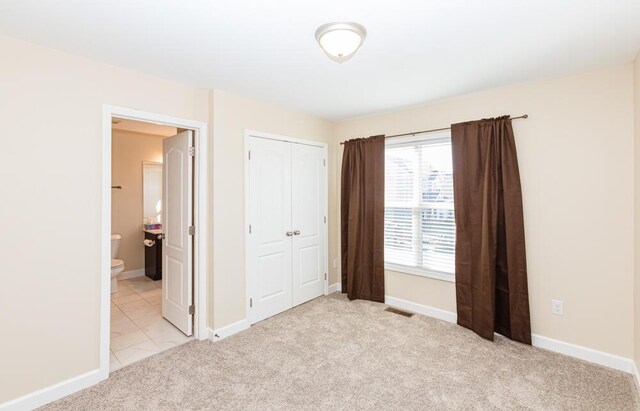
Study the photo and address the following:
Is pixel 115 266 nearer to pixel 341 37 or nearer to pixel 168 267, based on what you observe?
pixel 168 267

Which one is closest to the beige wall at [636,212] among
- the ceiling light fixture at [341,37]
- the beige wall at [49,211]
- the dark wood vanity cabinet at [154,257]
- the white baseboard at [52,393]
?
the ceiling light fixture at [341,37]

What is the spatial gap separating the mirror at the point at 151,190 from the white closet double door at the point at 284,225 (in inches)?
117

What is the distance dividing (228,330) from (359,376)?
1.39 metres

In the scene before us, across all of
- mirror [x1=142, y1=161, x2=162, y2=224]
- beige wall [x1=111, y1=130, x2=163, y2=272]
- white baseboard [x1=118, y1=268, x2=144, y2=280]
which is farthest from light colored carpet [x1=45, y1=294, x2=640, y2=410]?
mirror [x1=142, y1=161, x2=162, y2=224]

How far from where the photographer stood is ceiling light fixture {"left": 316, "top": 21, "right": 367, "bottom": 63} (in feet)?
5.86

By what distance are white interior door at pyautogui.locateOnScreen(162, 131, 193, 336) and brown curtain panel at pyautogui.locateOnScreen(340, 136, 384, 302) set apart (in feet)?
6.37

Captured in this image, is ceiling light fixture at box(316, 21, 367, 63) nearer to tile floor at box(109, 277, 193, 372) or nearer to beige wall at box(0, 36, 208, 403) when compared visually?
beige wall at box(0, 36, 208, 403)

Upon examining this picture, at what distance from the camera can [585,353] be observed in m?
2.58

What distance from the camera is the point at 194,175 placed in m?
2.99

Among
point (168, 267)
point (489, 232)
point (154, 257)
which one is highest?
point (489, 232)

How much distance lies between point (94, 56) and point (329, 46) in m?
1.75

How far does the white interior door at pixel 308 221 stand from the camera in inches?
152

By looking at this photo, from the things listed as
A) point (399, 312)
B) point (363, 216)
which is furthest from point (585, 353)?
point (363, 216)

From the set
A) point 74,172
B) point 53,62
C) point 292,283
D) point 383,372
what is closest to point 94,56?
point 53,62
